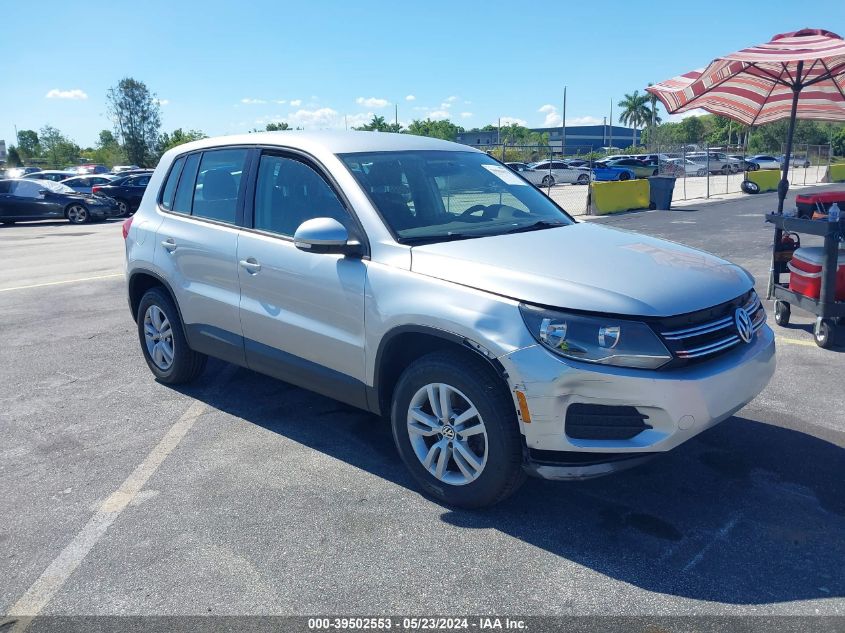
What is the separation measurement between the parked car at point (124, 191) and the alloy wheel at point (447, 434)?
74.2 feet

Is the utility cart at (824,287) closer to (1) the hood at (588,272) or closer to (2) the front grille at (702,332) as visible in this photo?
(1) the hood at (588,272)

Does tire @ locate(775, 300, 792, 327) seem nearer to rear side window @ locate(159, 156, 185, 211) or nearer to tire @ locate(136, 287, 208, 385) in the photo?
tire @ locate(136, 287, 208, 385)

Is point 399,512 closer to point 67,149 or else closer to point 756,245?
point 756,245

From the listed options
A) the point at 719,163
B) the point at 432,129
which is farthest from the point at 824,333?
the point at 432,129

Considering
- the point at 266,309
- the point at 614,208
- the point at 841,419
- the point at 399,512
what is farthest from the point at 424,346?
the point at 614,208

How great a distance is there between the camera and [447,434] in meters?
3.49

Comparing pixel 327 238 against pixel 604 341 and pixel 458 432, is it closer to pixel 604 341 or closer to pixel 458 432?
pixel 458 432

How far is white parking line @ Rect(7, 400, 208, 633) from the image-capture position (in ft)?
9.43

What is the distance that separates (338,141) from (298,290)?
99cm

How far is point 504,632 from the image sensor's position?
2682 mm

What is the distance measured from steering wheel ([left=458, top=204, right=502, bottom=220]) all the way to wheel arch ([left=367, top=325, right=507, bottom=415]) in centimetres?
99

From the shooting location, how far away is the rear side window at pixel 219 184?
4.67 m

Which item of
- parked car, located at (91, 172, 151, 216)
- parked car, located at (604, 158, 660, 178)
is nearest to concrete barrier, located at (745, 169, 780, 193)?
parked car, located at (604, 158, 660, 178)

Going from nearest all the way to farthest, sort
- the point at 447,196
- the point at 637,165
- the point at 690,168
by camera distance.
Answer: the point at 447,196 < the point at 637,165 < the point at 690,168
